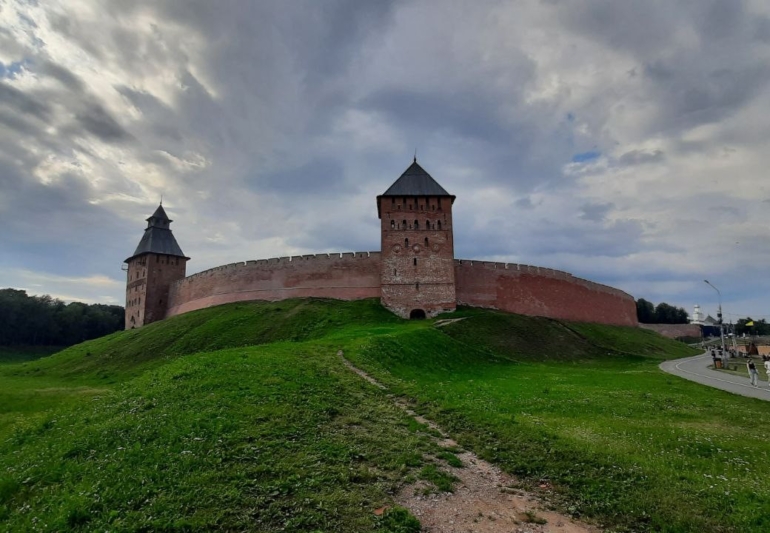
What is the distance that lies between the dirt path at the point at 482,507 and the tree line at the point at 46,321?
74.6 meters

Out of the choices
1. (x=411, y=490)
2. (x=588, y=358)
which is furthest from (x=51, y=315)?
(x=411, y=490)

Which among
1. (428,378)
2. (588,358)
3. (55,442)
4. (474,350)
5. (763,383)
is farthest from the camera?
(588,358)

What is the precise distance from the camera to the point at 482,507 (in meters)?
6.46

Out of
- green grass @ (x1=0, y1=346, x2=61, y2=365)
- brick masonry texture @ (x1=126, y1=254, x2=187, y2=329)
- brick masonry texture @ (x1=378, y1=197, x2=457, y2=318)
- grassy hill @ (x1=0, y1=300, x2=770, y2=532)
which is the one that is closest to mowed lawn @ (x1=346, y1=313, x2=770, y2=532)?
grassy hill @ (x1=0, y1=300, x2=770, y2=532)

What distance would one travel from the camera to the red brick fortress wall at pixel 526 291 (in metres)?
41.3

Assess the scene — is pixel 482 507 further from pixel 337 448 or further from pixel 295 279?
pixel 295 279

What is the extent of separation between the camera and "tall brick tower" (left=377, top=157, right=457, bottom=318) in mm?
36688

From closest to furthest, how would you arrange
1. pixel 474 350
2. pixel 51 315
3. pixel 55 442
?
pixel 55 442 < pixel 474 350 < pixel 51 315

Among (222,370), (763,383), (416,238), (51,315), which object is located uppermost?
(416,238)

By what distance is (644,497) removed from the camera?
6.64 meters

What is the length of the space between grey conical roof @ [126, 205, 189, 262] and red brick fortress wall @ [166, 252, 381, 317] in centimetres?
1069

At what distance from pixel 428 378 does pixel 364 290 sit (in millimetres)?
22810

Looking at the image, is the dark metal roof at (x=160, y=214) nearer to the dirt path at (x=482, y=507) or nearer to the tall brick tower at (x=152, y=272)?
the tall brick tower at (x=152, y=272)

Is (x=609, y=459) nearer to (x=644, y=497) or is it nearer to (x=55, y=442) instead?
(x=644, y=497)
